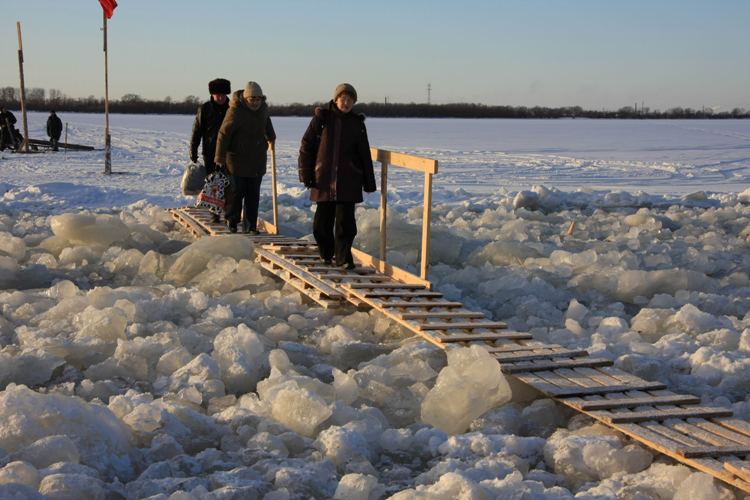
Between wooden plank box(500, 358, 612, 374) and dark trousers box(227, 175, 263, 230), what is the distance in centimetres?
453

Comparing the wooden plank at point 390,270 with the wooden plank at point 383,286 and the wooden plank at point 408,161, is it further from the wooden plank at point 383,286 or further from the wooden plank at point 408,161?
the wooden plank at point 408,161

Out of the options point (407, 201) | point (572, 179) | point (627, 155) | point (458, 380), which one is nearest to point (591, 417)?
point (458, 380)

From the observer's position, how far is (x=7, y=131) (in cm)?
2395

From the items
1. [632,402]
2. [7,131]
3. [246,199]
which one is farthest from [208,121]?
[7,131]

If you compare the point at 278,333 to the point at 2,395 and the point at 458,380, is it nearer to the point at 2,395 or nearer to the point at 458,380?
the point at 458,380

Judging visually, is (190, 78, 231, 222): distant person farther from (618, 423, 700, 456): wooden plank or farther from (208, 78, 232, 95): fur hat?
(618, 423, 700, 456): wooden plank

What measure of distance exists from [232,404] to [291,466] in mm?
903

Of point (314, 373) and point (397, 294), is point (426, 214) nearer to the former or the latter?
point (397, 294)

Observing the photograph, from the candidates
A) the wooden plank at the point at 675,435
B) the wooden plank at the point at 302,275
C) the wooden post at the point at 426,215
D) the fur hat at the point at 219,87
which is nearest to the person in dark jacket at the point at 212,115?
the fur hat at the point at 219,87

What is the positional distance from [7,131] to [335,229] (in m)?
19.3

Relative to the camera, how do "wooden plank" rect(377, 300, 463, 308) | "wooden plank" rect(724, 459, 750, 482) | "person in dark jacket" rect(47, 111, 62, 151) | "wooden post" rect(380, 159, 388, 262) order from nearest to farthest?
"wooden plank" rect(724, 459, 750, 482)
"wooden plank" rect(377, 300, 463, 308)
"wooden post" rect(380, 159, 388, 262)
"person in dark jacket" rect(47, 111, 62, 151)

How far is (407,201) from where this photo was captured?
14109 mm

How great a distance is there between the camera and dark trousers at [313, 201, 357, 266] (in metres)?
7.20

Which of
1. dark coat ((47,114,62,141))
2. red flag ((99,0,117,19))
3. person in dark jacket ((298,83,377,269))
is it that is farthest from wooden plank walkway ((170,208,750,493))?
dark coat ((47,114,62,141))
